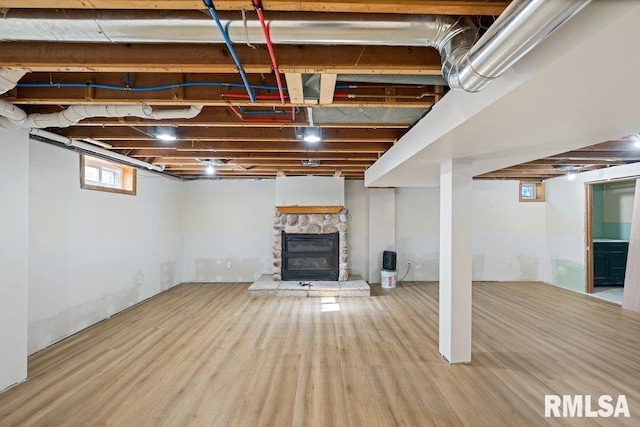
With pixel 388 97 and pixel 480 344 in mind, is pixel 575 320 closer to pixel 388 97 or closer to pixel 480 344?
pixel 480 344

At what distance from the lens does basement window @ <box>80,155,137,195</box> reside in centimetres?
355

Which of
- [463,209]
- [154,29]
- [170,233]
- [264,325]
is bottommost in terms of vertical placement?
[264,325]

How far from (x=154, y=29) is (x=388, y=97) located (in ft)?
4.67

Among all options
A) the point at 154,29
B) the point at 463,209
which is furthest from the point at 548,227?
the point at 154,29

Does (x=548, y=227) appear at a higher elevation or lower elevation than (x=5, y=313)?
higher

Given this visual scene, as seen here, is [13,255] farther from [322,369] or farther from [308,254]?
[308,254]

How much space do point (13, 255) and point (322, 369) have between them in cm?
277

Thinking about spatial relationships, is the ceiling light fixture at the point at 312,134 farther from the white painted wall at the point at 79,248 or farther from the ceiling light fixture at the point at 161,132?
the white painted wall at the point at 79,248

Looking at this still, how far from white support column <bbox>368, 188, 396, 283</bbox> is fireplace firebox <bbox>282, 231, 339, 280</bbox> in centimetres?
84

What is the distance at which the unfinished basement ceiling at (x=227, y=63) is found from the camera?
3.92ft

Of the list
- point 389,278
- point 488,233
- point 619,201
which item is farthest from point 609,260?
point 389,278

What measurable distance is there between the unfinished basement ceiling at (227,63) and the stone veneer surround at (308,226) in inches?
111

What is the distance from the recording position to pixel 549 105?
139cm

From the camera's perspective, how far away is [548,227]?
585cm
